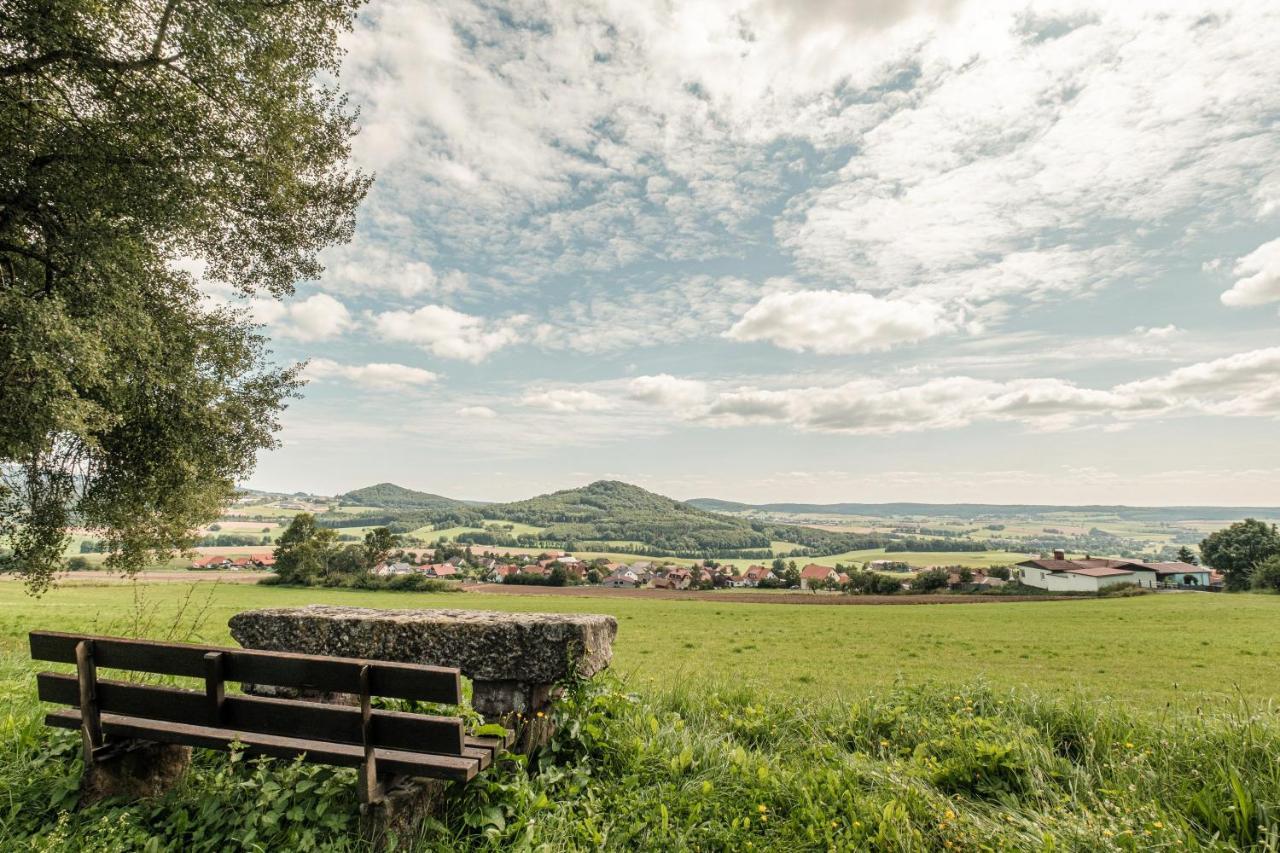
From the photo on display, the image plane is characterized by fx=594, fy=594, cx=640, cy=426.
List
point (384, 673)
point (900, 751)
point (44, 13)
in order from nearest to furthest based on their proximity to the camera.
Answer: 1. point (384, 673)
2. point (900, 751)
3. point (44, 13)

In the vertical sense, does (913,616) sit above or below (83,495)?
below

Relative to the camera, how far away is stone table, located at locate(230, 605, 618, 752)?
4.45 meters

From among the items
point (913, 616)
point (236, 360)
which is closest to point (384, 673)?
point (236, 360)

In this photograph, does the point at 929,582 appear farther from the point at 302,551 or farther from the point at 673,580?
the point at 302,551

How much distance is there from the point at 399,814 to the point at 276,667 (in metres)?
1.16

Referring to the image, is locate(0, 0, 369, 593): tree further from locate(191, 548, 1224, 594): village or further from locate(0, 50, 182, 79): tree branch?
locate(191, 548, 1224, 594): village

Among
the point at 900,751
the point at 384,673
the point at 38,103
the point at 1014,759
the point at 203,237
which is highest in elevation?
the point at 38,103

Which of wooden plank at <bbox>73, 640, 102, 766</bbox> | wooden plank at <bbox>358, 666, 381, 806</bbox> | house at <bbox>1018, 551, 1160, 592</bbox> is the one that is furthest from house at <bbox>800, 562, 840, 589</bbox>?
wooden plank at <bbox>73, 640, 102, 766</bbox>

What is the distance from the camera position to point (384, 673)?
3.43 m

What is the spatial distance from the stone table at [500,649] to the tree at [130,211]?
7.21m

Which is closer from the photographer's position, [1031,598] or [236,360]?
[236,360]

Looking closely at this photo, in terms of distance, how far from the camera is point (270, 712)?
151 inches

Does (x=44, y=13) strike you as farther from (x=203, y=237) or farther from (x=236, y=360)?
(x=236, y=360)

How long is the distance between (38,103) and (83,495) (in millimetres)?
7944
